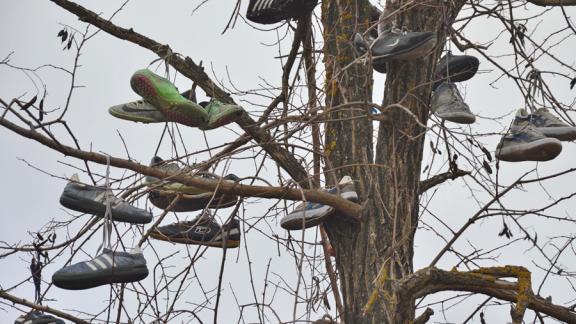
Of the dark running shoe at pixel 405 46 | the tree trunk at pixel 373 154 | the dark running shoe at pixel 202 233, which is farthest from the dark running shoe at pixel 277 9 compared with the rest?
the dark running shoe at pixel 202 233

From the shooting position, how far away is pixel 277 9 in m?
4.99

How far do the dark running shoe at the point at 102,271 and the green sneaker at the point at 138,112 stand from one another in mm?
711

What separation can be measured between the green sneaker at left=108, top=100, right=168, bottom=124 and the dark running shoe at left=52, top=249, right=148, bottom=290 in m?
0.71

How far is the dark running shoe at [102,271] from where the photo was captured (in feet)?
13.6

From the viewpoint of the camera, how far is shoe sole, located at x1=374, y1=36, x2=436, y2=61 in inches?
189

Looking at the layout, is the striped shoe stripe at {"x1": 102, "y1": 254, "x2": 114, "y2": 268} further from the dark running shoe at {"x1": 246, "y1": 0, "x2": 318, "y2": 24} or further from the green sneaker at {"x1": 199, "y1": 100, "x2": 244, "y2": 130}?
the dark running shoe at {"x1": 246, "y1": 0, "x2": 318, "y2": 24}

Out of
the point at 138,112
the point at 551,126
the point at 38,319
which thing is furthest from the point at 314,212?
the point at 38,319

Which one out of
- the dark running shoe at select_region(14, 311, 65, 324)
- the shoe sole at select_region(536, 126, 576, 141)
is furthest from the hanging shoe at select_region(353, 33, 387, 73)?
the dark running shoe at select_region(14, 311, 65, 324)

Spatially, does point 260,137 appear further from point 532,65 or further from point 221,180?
point 532,65

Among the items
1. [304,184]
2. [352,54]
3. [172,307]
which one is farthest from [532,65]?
[172,307]

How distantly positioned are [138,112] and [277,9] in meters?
0.76

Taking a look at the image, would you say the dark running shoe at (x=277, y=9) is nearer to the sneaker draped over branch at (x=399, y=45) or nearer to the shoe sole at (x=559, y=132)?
the sneaker draped over branch at (x=399, y=45)

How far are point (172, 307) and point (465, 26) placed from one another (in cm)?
198

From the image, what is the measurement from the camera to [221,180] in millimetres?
4570
